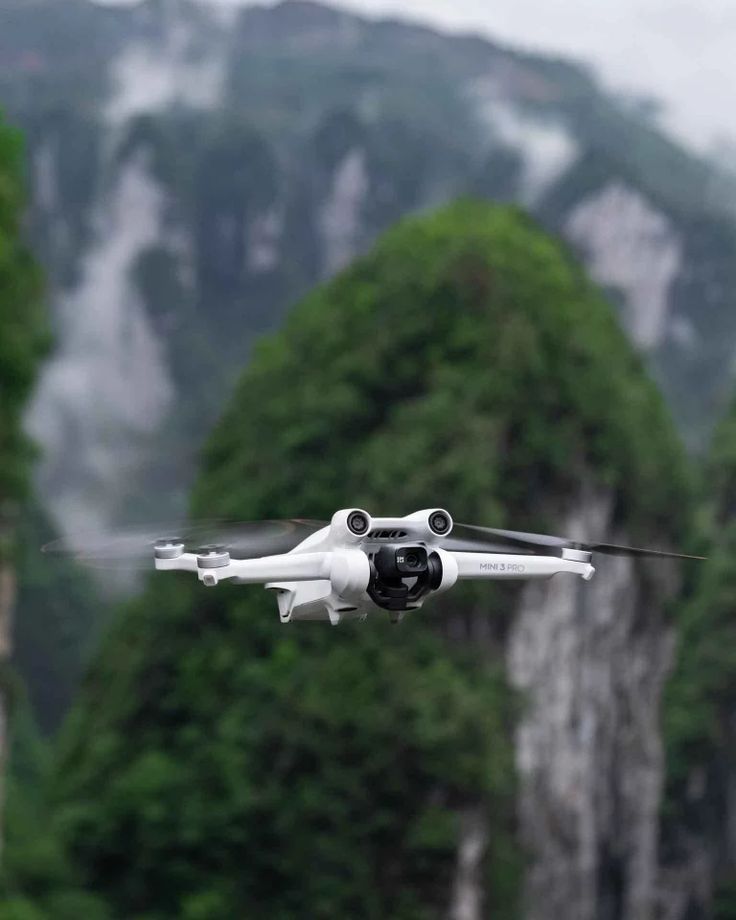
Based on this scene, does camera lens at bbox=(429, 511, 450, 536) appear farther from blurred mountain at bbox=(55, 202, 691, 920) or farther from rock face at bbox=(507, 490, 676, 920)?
rock face at bbox=(507, 490, 676, 920)

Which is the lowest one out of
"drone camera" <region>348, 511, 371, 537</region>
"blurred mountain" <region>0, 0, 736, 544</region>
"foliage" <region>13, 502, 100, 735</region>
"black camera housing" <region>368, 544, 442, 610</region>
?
"black camera housing" <region>368, 544, 442, 610</region>

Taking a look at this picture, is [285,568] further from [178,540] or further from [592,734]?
[592,734]

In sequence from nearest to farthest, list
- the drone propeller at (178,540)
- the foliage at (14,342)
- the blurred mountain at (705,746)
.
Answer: the drone propeller at (178,540), the foliage at (14,342), the blurred mountain at (705,746)

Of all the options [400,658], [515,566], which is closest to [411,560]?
[515,566]

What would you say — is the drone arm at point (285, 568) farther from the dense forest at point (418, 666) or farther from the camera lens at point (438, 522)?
the dense forest at point (418, 666)

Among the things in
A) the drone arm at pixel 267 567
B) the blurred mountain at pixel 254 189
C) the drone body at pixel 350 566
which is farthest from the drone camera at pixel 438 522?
the blurred mountain at pixel 254 189

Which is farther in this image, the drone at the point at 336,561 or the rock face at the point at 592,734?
the rock face at the point at 592,734

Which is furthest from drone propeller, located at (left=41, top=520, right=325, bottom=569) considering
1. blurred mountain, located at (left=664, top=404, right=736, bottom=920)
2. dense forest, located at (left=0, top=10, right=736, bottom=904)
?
blurred mountain, located at (left=664, top=404, right=736, bottom=920)
